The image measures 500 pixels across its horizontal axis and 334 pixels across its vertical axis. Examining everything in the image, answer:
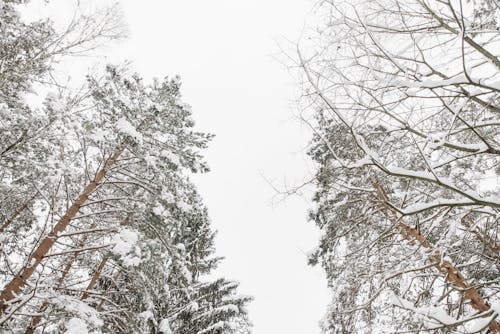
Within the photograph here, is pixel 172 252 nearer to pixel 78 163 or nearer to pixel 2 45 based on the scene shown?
pixel 78 163

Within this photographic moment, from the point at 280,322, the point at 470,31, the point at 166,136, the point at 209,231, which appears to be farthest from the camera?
the point at 280,322

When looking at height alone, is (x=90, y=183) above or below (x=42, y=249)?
above

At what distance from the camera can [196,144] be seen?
902cm

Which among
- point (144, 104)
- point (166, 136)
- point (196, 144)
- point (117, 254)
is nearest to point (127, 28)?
point (144, 104)

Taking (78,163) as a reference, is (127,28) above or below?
above

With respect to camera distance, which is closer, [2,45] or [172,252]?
[2,45]

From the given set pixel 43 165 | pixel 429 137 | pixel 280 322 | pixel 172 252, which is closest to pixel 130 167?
pixel 43 165

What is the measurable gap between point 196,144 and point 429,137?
23.2 feet

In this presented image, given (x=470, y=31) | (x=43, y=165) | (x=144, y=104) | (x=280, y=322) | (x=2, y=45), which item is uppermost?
(x=280, y=322)

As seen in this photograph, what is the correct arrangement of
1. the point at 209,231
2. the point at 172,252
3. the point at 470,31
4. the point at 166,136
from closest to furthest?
the point at 470,31 → the point at 172,252 → the point at 166,136 → the point at 209,231

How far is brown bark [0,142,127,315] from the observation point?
20.5 ft

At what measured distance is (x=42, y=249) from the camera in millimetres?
6824

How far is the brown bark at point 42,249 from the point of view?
6246mm

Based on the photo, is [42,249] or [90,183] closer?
[42,249]
